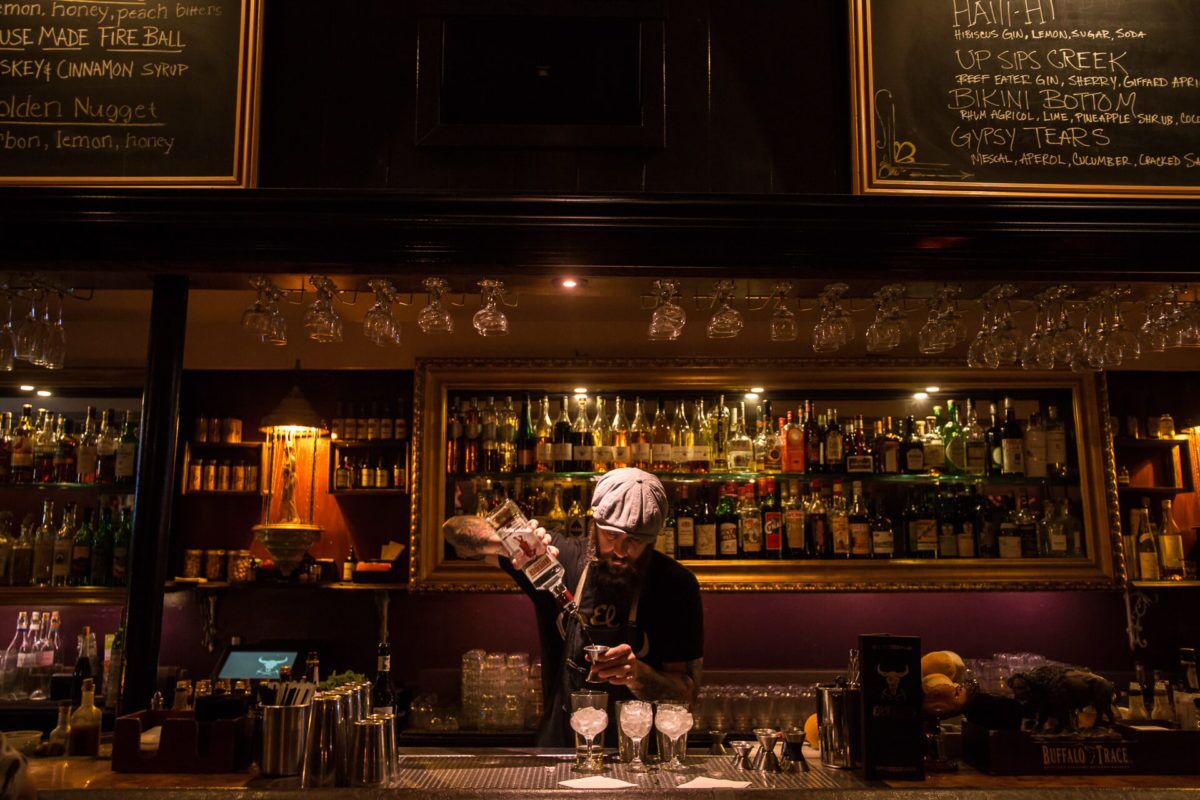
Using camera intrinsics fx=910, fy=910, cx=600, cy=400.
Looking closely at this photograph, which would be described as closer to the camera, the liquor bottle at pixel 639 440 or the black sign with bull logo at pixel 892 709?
the black sign with bull logo at pixel 892 709

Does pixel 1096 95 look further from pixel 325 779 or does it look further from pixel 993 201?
pixel 325 779

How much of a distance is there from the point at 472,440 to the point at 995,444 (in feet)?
8.49

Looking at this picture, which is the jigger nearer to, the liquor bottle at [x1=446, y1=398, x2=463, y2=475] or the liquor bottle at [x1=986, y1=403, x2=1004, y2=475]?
the liquor bottle at [x1=446, y1=398, x2=463, y2=475]

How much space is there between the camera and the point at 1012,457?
174 inches

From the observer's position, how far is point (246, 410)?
4703mm

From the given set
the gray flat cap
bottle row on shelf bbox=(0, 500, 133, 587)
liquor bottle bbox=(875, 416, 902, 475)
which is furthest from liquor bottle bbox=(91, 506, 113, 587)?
liquor bottle bbox=(875, 416, 902, 475)

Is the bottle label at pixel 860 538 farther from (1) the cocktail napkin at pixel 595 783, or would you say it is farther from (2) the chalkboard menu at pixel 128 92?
(2) the chalkboard menu at pixel 128 92

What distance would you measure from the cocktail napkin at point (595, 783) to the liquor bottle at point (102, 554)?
133 inches

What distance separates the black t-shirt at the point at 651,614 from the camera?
9.67 feet

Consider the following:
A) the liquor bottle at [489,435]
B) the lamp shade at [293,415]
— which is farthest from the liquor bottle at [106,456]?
the liquor bottle at [489,435]

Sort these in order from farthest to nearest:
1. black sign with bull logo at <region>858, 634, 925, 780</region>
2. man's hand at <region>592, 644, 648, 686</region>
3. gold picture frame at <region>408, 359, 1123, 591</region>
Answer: gold picture frame at <region>408, 359, 1123, 591</region>, man's hand at <region>592, 644, 648, 686</region>, black sign with bull logo at <region>858, 634, 925, 780</region>

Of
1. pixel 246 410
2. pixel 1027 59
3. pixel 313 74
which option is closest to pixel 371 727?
pixel 313 74

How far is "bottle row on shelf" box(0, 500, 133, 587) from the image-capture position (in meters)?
4.49

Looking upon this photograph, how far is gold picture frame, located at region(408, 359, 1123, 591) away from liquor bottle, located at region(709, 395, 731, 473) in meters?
0.19
